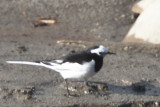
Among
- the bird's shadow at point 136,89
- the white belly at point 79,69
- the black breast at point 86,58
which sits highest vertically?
the black breast at point 86,58

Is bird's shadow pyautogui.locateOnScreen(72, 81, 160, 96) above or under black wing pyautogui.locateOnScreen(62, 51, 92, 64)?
under

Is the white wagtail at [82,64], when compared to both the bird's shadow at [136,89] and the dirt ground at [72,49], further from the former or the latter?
the bird's shadow at [136,89]

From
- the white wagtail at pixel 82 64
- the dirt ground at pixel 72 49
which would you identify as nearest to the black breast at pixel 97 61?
the white wagtail at pixel 82 64

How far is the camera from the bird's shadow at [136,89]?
6992 millimetres

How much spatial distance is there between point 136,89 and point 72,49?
2.02 metres

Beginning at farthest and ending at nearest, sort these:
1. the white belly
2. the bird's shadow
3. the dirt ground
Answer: the bird's shadow
the dirt ground
the white belly

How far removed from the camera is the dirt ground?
6727 millimetres

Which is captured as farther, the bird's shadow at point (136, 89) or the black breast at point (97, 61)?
the bird's shadow at point (136, 89)

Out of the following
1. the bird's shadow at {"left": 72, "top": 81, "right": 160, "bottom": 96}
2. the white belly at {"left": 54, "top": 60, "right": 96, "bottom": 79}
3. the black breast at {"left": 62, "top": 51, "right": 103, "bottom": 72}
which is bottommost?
the bird's shadow at {"left": 72, "top": 81, "right": 160, "bottom": 96}

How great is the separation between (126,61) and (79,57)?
1.76m

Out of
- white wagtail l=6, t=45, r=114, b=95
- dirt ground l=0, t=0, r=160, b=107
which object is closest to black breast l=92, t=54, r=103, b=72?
white wagtail l=6, t=45, r=114, b=95

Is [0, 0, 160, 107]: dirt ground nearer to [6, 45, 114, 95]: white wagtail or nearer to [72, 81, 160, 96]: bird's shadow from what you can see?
[72, 81, 160, 96]: bird's shadow

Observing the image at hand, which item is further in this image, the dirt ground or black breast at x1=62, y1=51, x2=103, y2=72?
the dirt ground

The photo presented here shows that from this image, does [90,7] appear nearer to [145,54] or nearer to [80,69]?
[145,54]
